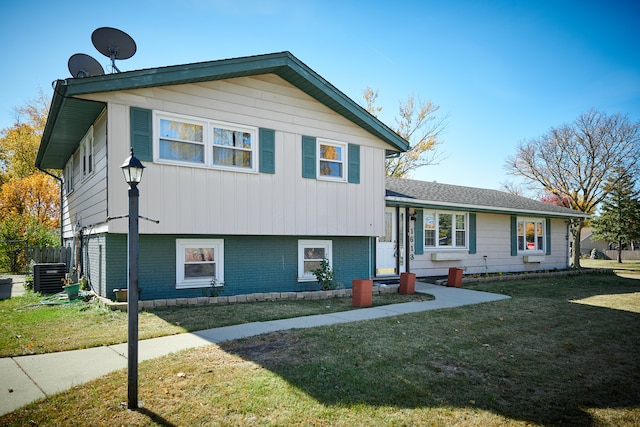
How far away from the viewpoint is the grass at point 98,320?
19.4 feet

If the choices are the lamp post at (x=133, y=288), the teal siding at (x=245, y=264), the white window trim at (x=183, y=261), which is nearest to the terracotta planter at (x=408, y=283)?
the teal siding at (x=245, y=264)

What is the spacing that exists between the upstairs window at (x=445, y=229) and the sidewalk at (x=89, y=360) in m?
7.63

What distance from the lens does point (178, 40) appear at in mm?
11766

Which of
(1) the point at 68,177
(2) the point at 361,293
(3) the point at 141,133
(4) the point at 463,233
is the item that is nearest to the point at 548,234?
(4) the point at 463,233

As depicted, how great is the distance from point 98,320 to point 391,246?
9.43 m

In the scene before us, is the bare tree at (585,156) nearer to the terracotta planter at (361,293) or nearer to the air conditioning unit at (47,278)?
the terracotta planter at (361,293)

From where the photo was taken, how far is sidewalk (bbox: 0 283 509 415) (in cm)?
420

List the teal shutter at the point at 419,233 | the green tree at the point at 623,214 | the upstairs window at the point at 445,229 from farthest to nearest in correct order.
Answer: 1. the green tree at the point at 623,214
2. the upstairs window at the point at 445,229
3. the teal shutter at the point at 419,233

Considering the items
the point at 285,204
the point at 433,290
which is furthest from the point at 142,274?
the point at 433,290

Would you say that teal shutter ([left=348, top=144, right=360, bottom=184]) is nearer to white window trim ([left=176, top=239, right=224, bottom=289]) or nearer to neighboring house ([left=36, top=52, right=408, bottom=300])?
neighboring house ([left=36, top=52, right=408, bottom=300])

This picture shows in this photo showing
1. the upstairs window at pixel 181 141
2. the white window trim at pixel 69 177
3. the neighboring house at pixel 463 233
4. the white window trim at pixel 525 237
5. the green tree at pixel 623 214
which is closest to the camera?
the upstairs window at pixel 181 141

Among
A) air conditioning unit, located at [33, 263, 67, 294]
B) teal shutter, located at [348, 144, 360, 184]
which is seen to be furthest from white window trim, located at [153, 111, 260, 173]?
air conditioning unit, located at [33, 263, 67, 294]

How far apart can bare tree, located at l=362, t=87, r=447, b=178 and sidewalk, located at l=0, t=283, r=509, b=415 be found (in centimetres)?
2048

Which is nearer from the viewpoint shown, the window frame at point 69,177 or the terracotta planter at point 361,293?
the terracotta planter at point 361,293
